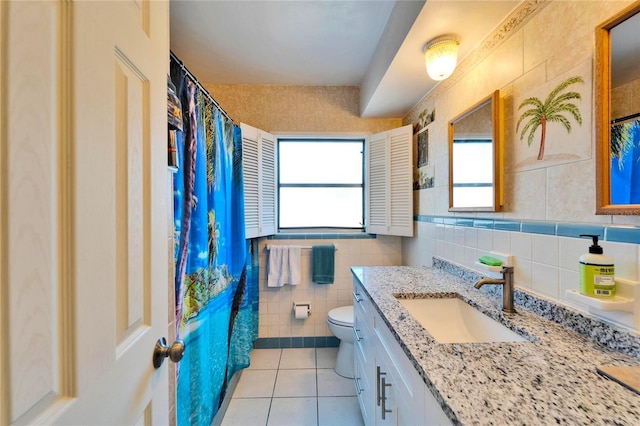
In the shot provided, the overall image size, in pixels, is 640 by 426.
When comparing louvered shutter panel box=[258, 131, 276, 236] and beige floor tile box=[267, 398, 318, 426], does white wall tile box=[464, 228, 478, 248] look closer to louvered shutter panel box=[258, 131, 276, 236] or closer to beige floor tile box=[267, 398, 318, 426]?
beige floor tile box=[267, 398, 318, 426]

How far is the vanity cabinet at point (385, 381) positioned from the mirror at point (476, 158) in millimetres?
771

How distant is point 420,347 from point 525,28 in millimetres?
1297

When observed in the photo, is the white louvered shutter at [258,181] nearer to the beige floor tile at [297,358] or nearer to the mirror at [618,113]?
the beige floor tile at [297,358]

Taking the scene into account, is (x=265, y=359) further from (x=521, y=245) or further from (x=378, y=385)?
(x=521, y=245)

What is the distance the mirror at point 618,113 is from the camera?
0.71m

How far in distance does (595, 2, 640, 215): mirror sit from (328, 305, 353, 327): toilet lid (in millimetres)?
1547

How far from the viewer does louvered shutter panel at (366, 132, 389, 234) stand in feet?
7.71

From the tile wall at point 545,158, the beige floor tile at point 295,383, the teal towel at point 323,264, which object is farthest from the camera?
the teal towel at point 323,264

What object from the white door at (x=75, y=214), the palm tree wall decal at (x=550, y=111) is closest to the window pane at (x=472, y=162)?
the palm tree wall decal at (x=550, y=111)

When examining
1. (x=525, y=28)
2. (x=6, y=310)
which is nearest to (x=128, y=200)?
(x=6, y=310)

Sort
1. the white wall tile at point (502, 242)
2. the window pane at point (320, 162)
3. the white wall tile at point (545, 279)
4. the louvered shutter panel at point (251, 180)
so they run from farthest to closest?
the window pane at point (320, 162) < the louvered shutter panel at point (251, 180) < the white wall tile at point (502, 242) < the white wall tile at point (545, 279)

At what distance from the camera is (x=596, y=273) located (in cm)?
76

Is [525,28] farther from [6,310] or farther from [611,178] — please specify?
[6,310]

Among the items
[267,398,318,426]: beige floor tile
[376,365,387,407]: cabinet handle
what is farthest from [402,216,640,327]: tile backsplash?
[267,398,318,426]: beige floor tile
